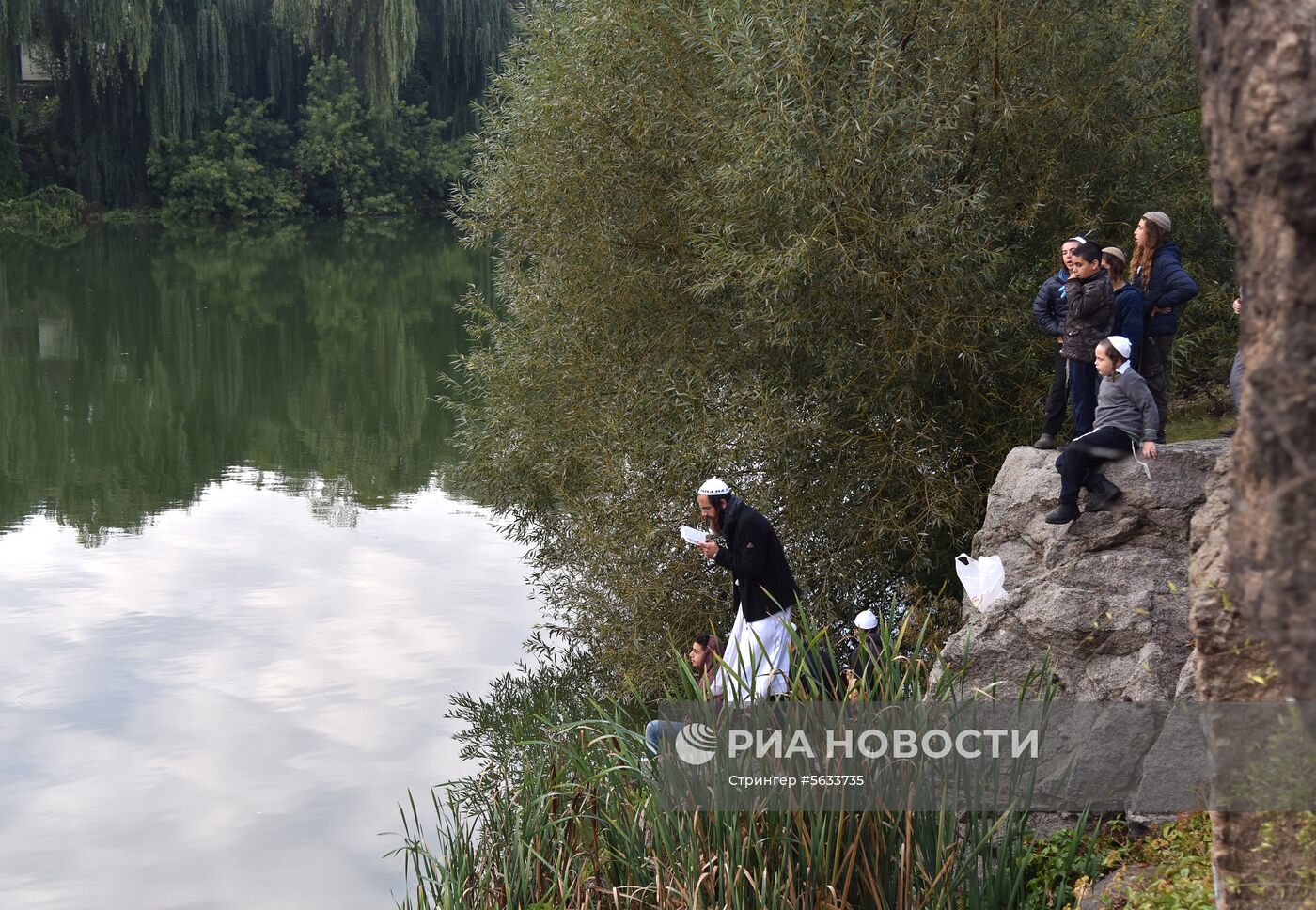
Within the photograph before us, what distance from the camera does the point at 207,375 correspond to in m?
24.4

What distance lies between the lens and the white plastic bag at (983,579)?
696 centimetres

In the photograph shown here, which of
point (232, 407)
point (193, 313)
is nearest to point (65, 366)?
point (232, 407)

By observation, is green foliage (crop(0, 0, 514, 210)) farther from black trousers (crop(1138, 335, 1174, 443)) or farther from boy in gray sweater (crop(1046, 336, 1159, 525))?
boy in gray sweater (crop(1046, 336, 1159, 525))

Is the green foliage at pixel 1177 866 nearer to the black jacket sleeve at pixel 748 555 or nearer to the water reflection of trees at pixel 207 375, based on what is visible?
the black jacket sleeve at pixel 748 555

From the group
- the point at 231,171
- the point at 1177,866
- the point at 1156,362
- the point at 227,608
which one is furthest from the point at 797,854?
the point at 231,171

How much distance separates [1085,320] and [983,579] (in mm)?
1699

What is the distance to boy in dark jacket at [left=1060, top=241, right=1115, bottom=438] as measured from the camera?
769cm

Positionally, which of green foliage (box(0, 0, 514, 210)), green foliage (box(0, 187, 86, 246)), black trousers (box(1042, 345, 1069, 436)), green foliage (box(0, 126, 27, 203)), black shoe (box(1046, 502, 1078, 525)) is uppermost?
green foliage (box(0, 0, 514, 210))

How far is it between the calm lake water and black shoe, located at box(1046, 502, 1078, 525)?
14.1ft

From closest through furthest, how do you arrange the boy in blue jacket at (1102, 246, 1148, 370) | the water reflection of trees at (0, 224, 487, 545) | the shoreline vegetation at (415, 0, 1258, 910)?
the boy in blue jacket at (1102, 246, 1148, 370)
the shoreline vegetation at (415, 0, 1258, 910)
the water reflection of trees at (0, 224, 487, 545)

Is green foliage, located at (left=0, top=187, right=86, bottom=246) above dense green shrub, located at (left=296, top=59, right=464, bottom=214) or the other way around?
the other way around

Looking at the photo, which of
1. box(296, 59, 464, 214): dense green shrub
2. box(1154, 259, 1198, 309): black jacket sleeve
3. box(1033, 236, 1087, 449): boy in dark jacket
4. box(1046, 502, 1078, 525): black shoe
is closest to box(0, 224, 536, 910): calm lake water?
box(1046, 502, 1078, 525): black shoe

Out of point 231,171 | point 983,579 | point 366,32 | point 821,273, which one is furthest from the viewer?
point 231,171

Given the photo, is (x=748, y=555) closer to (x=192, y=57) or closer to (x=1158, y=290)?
(x=1158, y=290)
